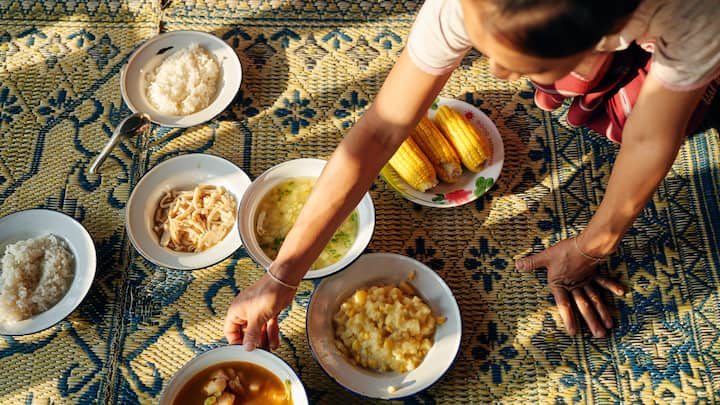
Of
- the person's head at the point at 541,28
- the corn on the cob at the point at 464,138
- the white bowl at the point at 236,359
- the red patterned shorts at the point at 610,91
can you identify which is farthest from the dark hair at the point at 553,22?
the white bowl at the point at 236,359

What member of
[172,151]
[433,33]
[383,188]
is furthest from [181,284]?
[433,33]

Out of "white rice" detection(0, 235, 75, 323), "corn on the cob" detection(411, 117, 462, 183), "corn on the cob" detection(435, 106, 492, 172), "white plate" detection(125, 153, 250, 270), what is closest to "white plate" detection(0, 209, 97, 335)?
"white rice" detection(0, 235, 75, 323)

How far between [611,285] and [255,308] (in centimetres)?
116

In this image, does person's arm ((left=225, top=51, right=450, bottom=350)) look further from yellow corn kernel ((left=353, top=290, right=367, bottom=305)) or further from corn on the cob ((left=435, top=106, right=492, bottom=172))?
corn on the cob ((left=435, top=106, right=492, bottom=172))

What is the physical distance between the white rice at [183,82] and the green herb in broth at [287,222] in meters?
0.52

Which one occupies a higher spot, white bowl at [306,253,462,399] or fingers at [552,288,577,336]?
fingers at [552,288,577,336]

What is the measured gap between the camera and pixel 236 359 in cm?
173

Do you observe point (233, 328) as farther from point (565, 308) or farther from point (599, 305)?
point (599, 305)

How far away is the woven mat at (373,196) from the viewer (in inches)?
73.4

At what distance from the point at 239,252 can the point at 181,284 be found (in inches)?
8.5

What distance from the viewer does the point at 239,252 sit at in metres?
2.05

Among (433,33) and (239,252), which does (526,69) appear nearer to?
(433,33)

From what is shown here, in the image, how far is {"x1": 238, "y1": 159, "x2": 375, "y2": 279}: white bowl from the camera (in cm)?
185

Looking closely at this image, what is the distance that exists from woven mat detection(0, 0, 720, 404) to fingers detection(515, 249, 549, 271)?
5 centimetres
